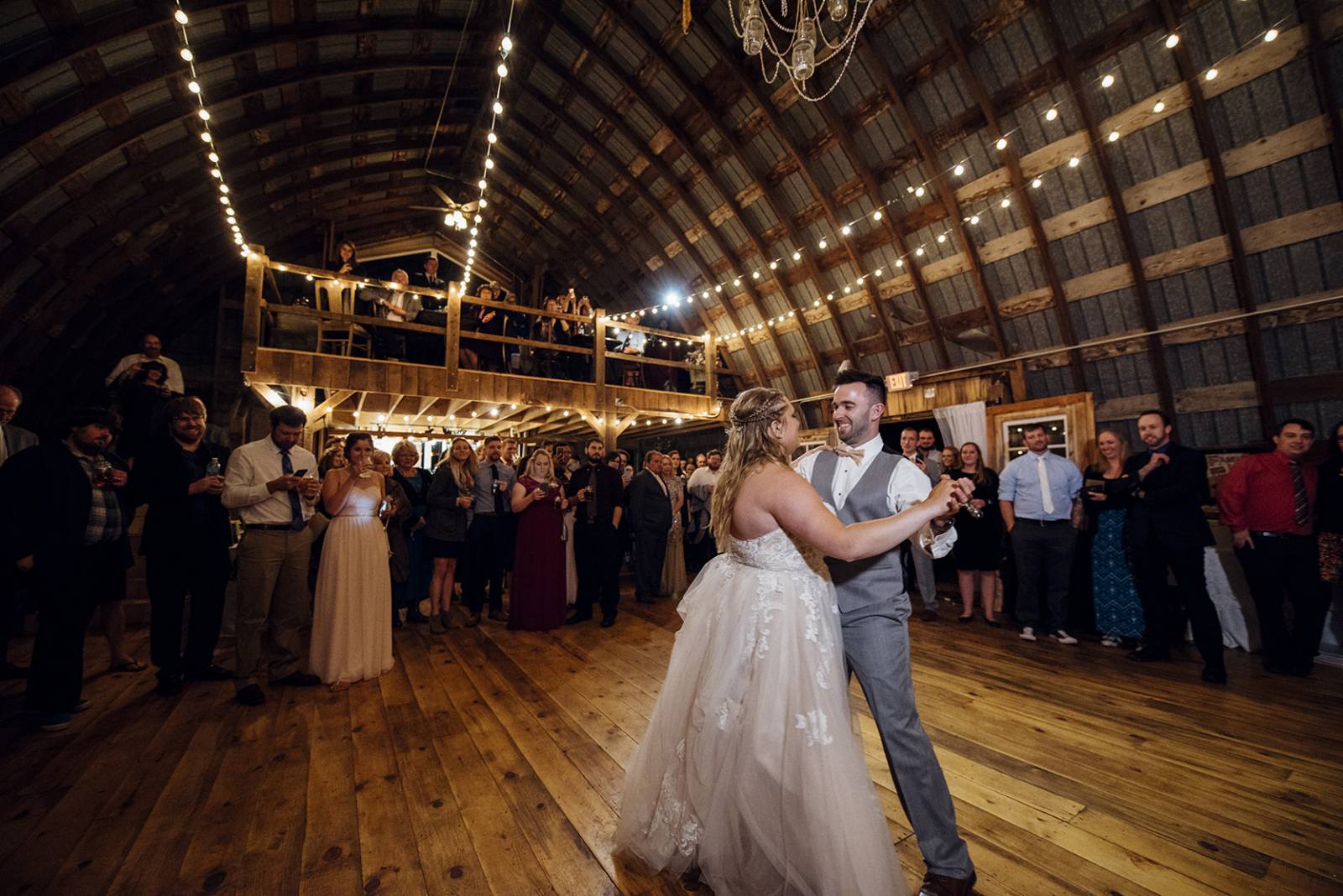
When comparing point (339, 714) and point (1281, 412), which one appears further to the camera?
point (1281, 412)

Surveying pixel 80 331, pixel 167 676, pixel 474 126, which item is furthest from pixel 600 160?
pixel 167 676

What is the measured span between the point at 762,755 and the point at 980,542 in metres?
4.32

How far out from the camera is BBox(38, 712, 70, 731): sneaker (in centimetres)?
265

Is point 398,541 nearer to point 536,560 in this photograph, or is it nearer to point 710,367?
point 536,560

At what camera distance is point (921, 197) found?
283 inches

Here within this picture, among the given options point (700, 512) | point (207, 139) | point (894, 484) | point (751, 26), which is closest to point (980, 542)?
point (700, 512)

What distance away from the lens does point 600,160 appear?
10.0 metres

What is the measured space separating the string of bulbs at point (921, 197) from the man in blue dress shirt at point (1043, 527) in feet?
10.2

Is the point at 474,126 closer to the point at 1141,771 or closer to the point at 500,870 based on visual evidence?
the point at 500,870

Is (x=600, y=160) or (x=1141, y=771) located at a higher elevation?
(x=600, y=160)

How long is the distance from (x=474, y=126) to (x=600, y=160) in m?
2.59

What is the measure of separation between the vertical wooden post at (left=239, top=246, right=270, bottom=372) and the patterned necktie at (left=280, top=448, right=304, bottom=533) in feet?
12.3

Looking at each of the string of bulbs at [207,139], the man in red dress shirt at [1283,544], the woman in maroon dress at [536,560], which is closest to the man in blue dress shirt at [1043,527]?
the man in red dress shirt at [1283,544]

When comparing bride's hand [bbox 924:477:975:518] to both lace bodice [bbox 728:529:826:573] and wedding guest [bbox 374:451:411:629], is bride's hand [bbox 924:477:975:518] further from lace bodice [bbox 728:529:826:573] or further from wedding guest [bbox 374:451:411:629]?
wedding guest [bbox 374:451:411:629]
